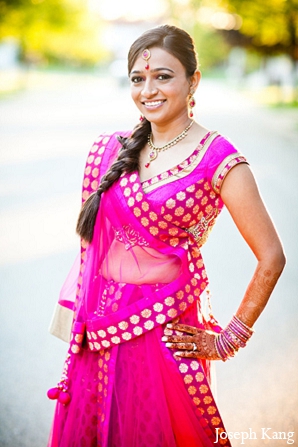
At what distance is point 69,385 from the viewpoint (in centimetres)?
197

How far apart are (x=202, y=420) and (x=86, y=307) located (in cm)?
55

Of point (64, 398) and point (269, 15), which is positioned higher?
point (269, 15)

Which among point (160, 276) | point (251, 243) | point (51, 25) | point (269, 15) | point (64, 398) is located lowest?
point (64, 398)

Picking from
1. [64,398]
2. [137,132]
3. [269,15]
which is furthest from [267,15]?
[64,398]

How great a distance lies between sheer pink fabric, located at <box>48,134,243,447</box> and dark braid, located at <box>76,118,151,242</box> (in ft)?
0.10

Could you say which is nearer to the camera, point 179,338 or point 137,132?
point 179,338

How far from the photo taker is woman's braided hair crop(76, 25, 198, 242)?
1.86 metres

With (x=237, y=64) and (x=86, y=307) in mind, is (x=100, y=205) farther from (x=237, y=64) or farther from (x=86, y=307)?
(x=237, y=64)

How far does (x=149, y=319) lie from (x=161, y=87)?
79 centimetres

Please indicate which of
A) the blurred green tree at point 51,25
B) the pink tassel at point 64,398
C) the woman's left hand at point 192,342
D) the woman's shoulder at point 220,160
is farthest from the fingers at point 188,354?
the blurred green tree at point 51,25

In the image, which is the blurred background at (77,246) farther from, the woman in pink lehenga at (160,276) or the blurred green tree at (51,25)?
the blurred green tree at (51,25)

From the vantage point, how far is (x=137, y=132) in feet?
6.63

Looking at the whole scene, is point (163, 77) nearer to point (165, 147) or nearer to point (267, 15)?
point (165, 147)

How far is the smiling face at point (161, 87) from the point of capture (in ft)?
6.08
